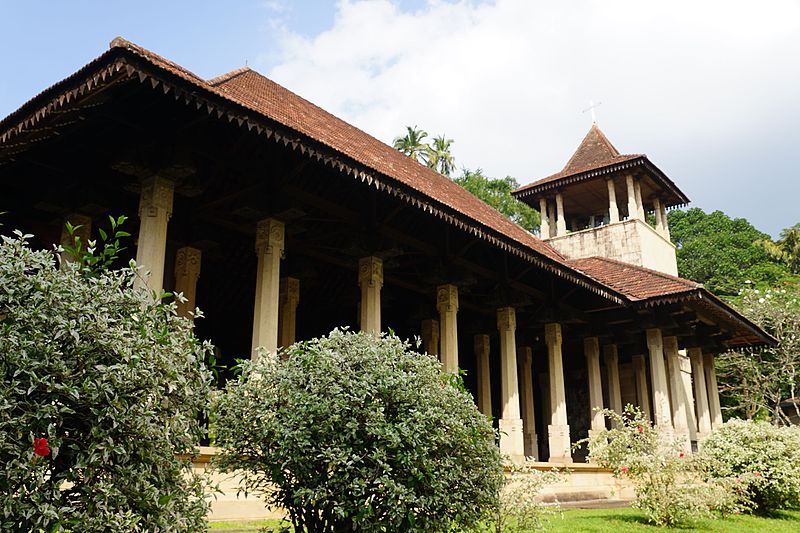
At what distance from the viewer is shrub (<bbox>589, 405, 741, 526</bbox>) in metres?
10.1

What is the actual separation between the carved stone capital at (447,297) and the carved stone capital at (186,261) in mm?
4808

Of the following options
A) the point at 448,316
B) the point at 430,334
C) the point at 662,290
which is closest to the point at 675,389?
the point at 662,290

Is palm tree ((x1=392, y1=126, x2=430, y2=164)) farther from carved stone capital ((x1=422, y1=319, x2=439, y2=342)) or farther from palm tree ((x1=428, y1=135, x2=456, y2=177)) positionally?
carved stone capital ((x1=422, y1=319, x2=439, y2=342))

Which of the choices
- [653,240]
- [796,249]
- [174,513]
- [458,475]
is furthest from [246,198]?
[796,249]

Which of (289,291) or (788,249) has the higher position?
(788,249)

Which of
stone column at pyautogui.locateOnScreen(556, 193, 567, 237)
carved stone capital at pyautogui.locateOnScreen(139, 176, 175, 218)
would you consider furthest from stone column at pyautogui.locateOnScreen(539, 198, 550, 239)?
carved stone capital at pyautogui.locateOnScreen(139, 176, 175, 218)

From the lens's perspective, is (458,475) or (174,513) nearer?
(174,513)

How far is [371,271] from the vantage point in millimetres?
12219

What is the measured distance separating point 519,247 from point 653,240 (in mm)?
12865

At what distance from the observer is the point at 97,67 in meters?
6.93

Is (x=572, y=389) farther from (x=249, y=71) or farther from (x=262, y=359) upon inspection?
(x=262, y=359)

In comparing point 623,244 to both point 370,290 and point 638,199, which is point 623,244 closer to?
point 638,199

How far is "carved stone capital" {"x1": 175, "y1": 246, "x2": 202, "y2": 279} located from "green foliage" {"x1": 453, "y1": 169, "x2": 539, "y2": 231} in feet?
102

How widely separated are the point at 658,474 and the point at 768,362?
21021 mm
